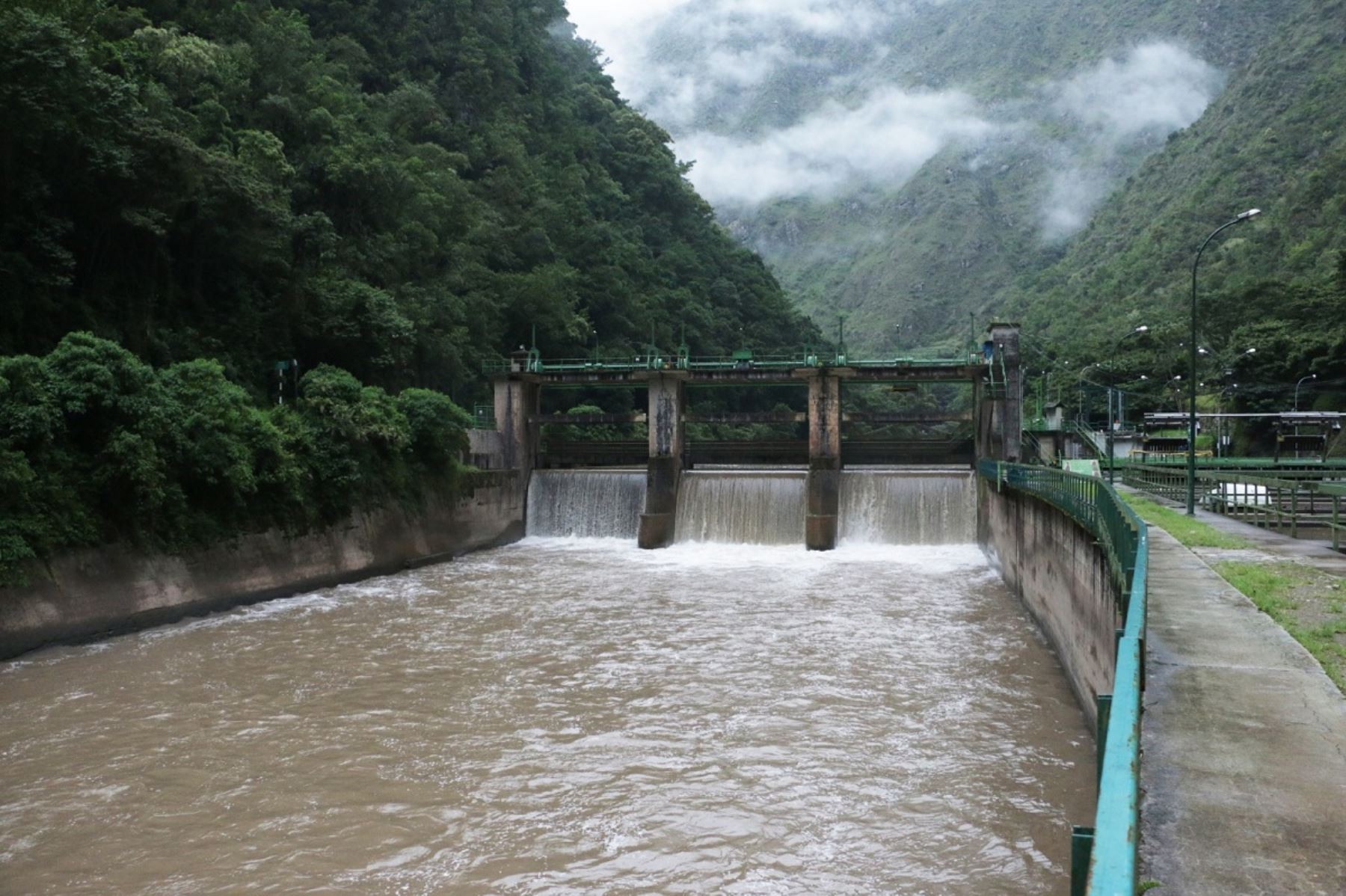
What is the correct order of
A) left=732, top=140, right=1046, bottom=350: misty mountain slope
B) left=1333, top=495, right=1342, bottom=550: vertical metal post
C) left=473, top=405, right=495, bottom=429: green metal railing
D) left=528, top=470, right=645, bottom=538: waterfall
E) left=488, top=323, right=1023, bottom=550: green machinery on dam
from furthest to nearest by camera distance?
left=732, top=140, right=1046, bottom=350: misty mountain slope
left=473, top=405, right=495, bottom=429: green metal railing
left=528, top=470, right=645, bottom=538: waterfall
left=488, top=323, right=1023, bottom=550: green machinery on dam
left=1333, top=495, right=1342, bottom=550: vertical metal post

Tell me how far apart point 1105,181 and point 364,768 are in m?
192

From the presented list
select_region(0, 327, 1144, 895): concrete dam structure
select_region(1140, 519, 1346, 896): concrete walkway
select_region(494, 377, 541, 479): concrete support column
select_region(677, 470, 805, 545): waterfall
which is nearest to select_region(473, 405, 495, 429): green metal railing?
select_region(494, 377, 541, 479): concrete support column

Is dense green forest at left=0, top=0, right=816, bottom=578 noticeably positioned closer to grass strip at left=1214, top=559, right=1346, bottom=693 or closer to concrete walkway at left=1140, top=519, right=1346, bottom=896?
concrete walkway at left=1140, top=519, right=1346, bottom=896

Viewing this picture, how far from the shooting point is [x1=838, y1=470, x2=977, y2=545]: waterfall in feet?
106

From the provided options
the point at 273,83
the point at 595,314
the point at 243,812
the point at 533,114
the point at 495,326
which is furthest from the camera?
the point at 533,114

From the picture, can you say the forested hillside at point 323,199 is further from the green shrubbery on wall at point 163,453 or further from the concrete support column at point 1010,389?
the concrete support column at point 1010,389

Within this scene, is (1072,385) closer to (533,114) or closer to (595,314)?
(595,314)

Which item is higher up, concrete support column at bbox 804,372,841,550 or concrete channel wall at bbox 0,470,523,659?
concrete support column at bbox 804,372,841,550

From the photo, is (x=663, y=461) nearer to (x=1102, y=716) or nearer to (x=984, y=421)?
(x=984, y=421)

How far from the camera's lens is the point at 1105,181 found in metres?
178

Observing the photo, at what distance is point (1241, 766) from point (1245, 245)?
361 ft

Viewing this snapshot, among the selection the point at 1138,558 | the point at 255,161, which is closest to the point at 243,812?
the point at 1138,558

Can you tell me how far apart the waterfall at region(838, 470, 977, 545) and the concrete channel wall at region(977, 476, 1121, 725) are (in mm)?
5267

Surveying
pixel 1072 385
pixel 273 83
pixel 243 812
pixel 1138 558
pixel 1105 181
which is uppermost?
pixel 1105 181
